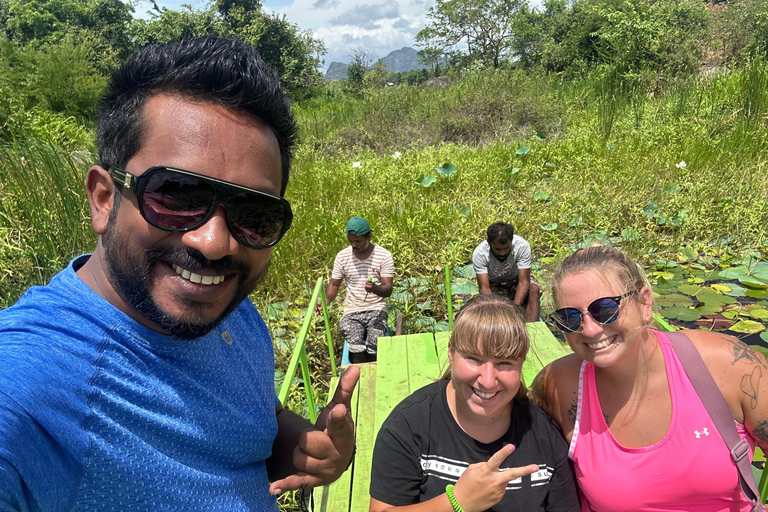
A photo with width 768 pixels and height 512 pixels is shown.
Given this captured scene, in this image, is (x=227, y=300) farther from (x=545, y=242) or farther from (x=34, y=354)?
(x=545, y=242)

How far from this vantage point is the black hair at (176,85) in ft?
2.83

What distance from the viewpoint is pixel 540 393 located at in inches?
64.0

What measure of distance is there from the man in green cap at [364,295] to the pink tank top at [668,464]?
2355 millimetres

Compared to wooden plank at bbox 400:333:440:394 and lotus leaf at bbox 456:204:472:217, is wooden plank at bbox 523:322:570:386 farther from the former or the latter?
lotus leaf at bbox 456:204:472:217

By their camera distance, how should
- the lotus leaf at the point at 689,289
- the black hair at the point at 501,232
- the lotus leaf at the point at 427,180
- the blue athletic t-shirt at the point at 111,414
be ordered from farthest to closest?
the lotus leaf at the point at 427,180, the lotus leaf at the point at 689,289, the black hair at the point at 501,232, the blue athletic t-shirt at the point at 111,414

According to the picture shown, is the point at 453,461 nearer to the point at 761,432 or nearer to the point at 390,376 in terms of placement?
the point at 761,432

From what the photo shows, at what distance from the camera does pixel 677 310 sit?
378 centimetres

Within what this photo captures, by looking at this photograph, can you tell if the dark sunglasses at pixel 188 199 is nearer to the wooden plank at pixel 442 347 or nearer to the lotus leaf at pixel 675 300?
the wooden plank at pixel 442 347

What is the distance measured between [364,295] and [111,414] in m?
3.07

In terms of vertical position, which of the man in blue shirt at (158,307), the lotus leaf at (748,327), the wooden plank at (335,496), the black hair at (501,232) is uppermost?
the man in blue shirt at (158,307)

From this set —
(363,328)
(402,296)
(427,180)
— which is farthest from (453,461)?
(427,180)

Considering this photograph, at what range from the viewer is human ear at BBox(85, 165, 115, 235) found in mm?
877

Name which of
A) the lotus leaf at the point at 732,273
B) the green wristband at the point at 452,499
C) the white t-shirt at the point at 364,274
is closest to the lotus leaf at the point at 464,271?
the white t-shirt at the point at 364,274

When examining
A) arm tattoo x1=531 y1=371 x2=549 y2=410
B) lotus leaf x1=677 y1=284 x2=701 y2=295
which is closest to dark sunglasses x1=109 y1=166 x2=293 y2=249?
arm tattoo x1=531 y1=371 x2=549 y2=410
